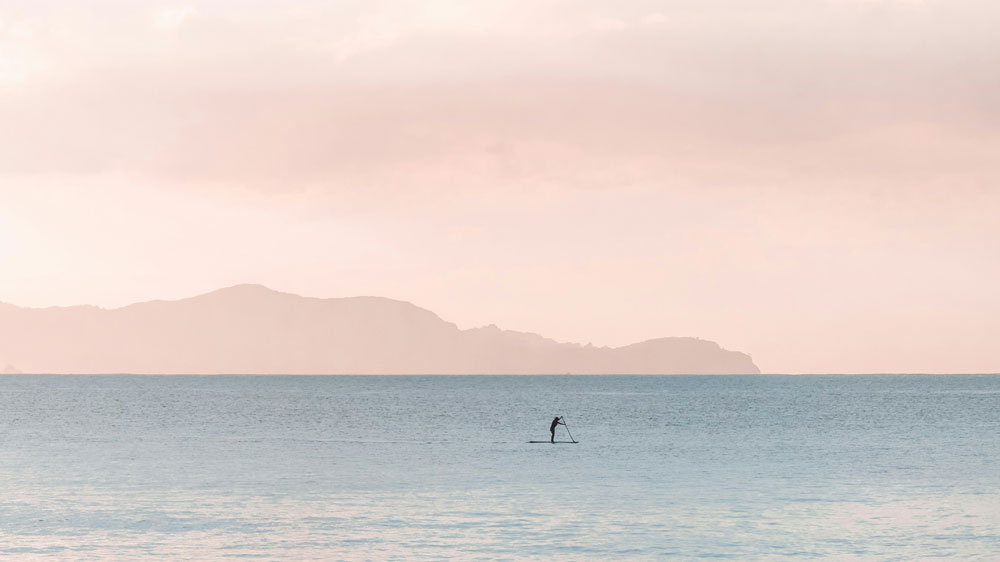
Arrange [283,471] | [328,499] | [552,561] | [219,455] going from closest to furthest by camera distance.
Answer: [552,561], [328,499], [283,471], [219,455]

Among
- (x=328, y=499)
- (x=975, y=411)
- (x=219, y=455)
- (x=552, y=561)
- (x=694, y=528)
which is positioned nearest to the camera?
(x=552, y=561)

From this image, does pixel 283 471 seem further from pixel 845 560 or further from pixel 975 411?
pixel 975 411

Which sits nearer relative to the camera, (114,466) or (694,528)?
(694,528)

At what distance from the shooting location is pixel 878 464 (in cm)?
6206

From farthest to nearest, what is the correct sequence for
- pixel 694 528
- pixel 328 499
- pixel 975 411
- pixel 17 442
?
pixel 975 411 < pixel 17 442 < pixel 328 499 < pixel 694 528

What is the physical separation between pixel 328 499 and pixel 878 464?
32172 mm

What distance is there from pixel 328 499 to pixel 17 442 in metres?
43.9

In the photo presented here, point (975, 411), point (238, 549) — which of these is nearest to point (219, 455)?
point (238, 549)

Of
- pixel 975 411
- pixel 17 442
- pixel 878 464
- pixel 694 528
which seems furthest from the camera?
pixel 975 411

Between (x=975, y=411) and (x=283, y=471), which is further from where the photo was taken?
(x=975, y=411)

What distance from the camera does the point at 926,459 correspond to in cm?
6544

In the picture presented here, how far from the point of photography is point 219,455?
2613 inches

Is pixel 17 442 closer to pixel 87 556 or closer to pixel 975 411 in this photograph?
pixel 87 556

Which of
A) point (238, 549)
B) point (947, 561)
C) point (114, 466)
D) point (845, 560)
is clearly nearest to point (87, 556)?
point (238, 549)
